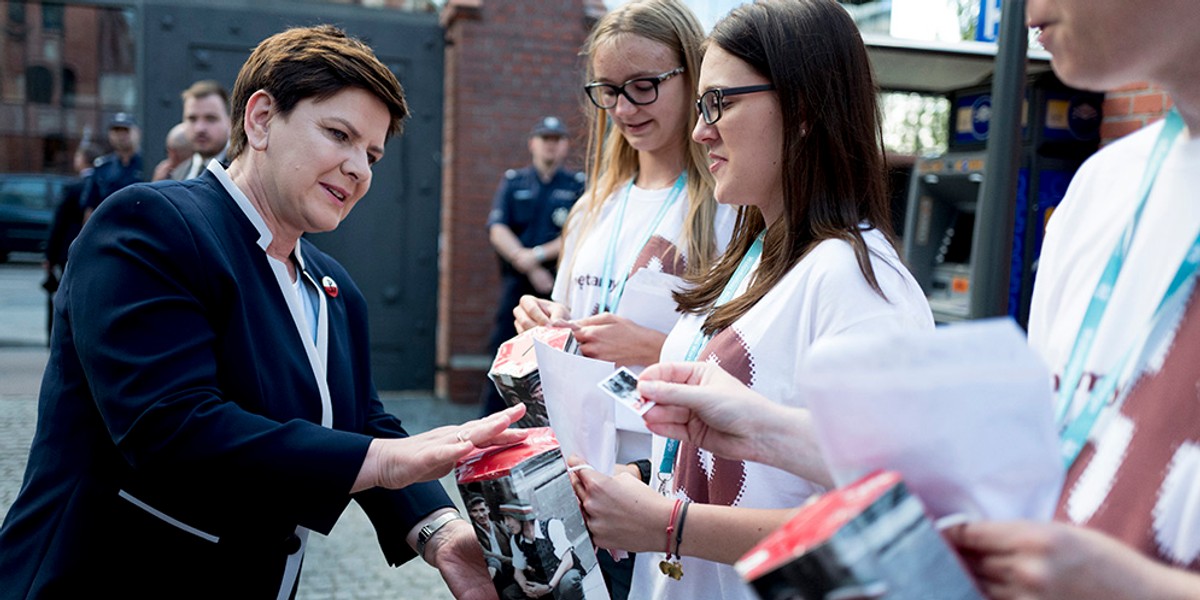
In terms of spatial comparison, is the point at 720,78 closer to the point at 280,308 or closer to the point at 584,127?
the point at 280,308

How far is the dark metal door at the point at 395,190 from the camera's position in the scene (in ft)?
24.4

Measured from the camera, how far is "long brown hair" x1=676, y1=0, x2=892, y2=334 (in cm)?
184

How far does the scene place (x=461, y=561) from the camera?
2025 millimetres

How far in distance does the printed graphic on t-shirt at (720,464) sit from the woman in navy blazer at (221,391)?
36 cm

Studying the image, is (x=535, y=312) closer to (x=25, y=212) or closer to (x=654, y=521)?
(x=654, y=521)

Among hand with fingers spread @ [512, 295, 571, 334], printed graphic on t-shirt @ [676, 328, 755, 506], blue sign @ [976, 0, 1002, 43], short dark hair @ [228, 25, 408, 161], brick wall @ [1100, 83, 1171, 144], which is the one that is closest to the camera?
printed graphic on t-shirt @ [676, 328, 755, 506]

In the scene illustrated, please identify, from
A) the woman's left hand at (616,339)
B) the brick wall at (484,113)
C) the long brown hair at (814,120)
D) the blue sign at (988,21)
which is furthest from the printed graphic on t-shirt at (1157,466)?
the brick wall at (484,113)

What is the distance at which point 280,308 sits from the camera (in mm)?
1907

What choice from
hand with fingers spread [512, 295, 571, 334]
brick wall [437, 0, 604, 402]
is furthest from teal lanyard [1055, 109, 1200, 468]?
brick wall [437, 0, 604, 402]

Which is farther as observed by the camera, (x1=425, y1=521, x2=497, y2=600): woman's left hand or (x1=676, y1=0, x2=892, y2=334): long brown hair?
(x1=425, y1=521, x2=497, y2=600): woman's left hand

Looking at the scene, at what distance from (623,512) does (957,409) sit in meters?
0.89

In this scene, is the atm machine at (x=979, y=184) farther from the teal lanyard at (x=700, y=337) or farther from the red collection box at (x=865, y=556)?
the red collection box at (x=865, y=556)

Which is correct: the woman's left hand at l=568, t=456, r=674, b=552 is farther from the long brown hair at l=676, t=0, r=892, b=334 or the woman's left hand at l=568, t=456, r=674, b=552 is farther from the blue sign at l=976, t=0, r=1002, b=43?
the blue sign at l=976, t=0, r=1002, b=43

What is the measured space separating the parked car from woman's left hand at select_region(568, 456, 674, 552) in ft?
66.7
